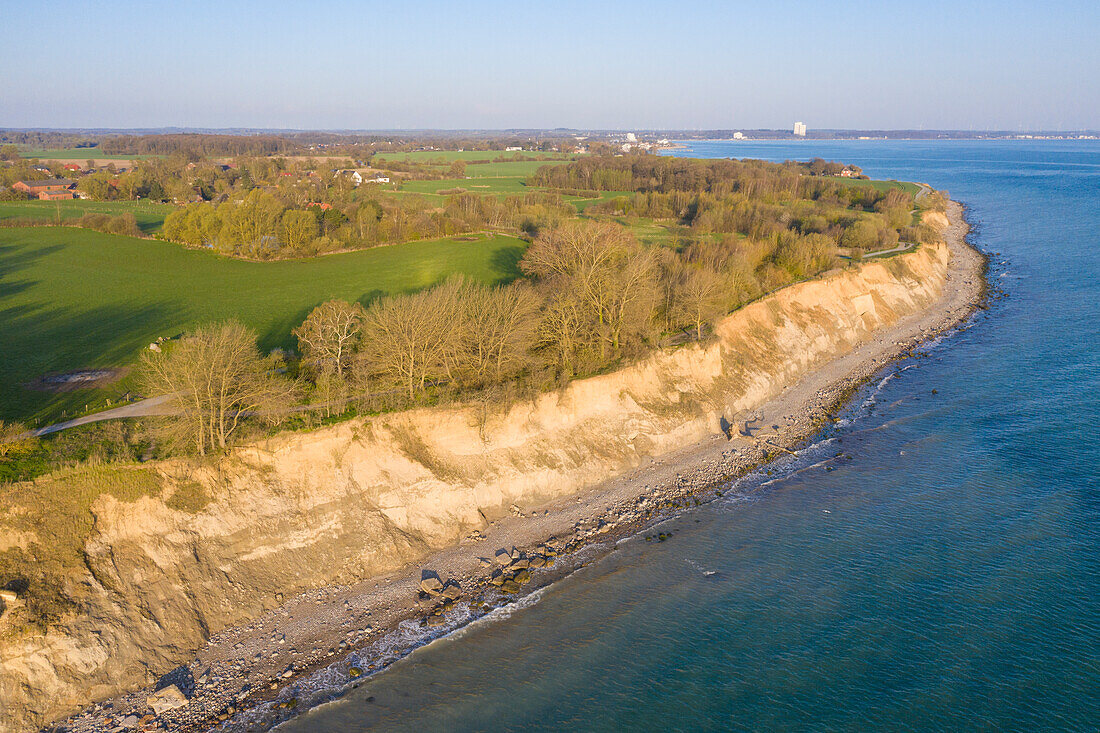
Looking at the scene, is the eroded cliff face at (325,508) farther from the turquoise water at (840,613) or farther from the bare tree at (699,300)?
the turquoise water at (840,613)

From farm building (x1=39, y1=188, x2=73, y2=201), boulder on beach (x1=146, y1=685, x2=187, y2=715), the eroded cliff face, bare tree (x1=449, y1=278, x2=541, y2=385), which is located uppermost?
farm building (x1=39, y1=188, x2=73, y2=201)

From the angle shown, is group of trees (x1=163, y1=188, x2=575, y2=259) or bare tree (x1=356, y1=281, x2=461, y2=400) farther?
group of trees (x1=163, y1=188, x2=575, y2=259)

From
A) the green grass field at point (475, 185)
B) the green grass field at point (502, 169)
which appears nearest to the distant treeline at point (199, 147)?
the green grass field at point (502, 169)

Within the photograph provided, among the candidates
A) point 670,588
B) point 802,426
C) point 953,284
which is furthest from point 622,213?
point 670,588

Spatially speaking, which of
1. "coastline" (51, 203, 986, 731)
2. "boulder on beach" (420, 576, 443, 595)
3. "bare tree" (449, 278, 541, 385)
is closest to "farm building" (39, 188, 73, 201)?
"bare tree" (449, 278, 541, 385)

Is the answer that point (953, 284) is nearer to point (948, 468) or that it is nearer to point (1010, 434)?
point (1010, 434)

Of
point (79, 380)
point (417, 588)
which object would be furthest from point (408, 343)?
point (79, 380)

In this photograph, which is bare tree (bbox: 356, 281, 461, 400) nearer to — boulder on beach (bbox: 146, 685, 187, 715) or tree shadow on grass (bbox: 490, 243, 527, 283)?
boulder on beach (bbox: 146, 685, 187, 715)
